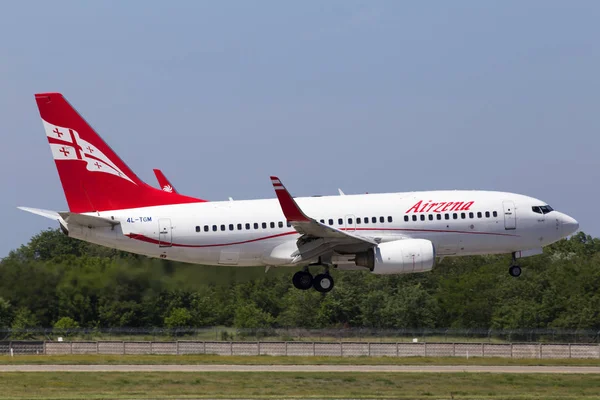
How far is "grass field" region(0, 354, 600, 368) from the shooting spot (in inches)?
2539

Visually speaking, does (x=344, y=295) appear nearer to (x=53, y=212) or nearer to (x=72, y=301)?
(x=72, y=301)

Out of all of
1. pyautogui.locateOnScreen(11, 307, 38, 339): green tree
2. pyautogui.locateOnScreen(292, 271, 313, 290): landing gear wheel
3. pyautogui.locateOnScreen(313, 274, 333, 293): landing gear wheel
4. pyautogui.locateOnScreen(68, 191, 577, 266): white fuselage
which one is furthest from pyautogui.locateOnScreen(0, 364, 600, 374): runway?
pyautogui.locateOnScreen(11, 307, 38, 339): green tree

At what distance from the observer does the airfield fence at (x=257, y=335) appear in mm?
71250

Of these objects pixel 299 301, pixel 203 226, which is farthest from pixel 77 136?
pixel 299 301

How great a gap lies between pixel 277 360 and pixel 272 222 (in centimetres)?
1014

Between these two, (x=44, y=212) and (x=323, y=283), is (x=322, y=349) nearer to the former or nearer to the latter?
(x=323, y=283)

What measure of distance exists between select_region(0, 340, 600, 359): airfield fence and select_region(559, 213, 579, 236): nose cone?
8.91m

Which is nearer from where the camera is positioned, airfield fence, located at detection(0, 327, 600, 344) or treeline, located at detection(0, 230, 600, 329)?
treeline, located at detection(0, 230, 600, 329)

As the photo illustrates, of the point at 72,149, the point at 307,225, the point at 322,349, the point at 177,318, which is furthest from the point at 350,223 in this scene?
the point at 177,318

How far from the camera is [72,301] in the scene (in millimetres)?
68688

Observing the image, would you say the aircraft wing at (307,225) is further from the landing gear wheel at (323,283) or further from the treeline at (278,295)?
the treeline at (278,295)

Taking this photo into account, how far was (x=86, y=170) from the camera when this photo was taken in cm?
5988

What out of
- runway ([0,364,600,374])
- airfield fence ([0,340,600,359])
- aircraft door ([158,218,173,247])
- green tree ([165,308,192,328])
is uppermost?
aircraft door ([158,218,173,247])

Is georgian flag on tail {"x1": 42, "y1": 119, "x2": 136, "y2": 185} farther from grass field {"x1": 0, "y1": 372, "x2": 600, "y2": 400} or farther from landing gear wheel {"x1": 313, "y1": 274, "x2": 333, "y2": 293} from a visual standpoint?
landing gear wheel {"x1": 313, "y1": 274, "x2": 333, "y2": 293}
